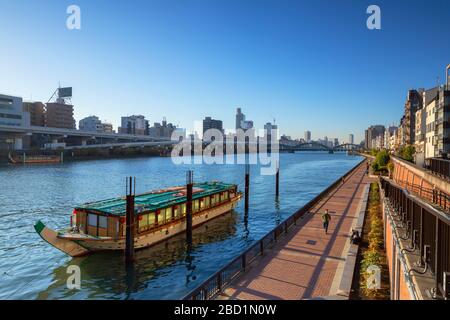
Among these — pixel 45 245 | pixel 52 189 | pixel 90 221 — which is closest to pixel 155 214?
pixel 90 221

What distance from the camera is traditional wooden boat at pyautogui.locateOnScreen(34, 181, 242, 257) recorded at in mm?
25747

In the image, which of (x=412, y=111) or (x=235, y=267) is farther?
(x=412, y=111)

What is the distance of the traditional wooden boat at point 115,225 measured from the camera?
25.7 metres

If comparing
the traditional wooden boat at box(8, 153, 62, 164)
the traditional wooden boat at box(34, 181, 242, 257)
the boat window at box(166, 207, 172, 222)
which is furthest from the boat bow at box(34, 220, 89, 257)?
the traditional wooden boat at box(8, 153, 62, 164)

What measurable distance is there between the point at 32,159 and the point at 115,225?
116 m

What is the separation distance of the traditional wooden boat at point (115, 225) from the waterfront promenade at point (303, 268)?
39.0 ft

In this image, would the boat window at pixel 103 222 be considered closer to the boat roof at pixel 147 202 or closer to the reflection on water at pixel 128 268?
the boat roof at pixel 147 202

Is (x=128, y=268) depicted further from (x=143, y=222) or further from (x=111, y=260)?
(x=143, y=222)

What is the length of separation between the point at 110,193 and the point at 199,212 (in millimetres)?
28635

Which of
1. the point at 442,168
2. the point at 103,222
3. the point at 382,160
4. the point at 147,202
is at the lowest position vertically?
the point at 103,222

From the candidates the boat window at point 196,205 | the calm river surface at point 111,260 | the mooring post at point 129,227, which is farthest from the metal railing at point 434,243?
the boat window at point 196,205

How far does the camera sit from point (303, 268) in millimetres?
18328

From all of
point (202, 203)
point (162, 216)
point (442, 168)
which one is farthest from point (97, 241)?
point (442, 168)

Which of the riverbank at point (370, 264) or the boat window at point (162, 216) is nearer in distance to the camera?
the riverbank at point (370, 264)
